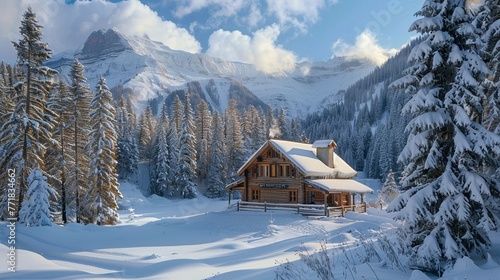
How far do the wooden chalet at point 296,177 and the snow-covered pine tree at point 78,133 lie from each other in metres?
16.1

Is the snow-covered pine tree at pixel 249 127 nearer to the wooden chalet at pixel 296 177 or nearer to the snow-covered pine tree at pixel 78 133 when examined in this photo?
the wooden chalet at pixel 296 177

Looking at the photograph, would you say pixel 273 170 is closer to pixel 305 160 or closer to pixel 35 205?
pixel 305 160

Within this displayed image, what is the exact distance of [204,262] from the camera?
17.2 meters

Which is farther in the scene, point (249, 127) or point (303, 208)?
point (249, 127)

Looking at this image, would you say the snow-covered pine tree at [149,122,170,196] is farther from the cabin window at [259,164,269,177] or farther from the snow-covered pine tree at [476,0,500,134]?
the snow-covered pine tree at [476,0,500,134]

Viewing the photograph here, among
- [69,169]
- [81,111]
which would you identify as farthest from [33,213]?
[81,111]

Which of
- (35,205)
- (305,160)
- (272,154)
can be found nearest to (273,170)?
(272,154)

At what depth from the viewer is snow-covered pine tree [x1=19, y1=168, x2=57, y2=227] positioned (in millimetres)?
22266

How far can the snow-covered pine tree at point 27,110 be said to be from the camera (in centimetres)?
2498

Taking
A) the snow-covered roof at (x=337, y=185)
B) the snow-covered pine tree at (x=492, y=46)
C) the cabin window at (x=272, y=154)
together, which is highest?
the snow-covered pine tree at (x=492, y=46)

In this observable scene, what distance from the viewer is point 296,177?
1471 inches

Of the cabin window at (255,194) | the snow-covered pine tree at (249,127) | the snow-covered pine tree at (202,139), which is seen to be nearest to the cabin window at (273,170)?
the cabin window at (255,194)

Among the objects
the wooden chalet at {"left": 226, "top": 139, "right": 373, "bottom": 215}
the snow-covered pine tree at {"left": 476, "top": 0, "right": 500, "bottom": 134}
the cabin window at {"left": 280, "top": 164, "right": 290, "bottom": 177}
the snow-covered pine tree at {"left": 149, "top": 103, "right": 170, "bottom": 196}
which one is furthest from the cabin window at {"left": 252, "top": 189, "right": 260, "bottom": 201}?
the snow-covered pine tree at {"left": 149, "top": 103, "right": 170, "bottom": 196}

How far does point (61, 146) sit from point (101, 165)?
387cm
